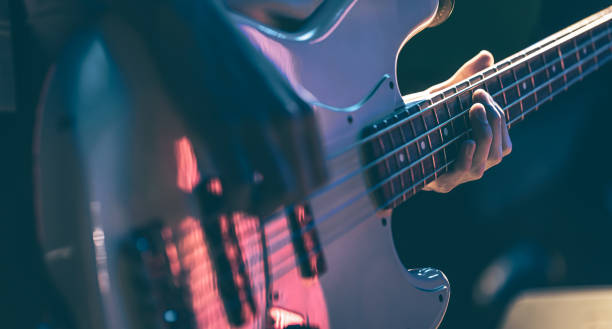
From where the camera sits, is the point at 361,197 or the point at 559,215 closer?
the point at 361,197

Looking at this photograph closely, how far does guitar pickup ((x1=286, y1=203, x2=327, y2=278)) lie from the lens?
15.2 inches

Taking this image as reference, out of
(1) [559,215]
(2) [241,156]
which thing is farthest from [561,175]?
(2) [241,156]

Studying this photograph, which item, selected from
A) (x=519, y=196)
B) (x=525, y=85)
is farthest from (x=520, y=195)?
(x=525, y=85)

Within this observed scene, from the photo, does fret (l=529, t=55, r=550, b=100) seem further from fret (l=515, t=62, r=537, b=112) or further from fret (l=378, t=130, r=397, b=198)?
fret (l=378, t=130, r=397, b=198)

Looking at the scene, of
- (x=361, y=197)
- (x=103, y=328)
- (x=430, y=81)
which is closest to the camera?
(x=103, y=328)

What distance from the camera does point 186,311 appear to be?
0.30 m

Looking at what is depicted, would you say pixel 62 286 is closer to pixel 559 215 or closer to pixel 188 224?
pixel 188 224

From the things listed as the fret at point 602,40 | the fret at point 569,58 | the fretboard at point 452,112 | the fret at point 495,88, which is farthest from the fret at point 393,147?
the fret at point 602,40

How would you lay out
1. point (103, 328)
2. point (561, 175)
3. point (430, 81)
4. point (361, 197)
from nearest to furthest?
point (103, 328) → point (361, 197) → point (430, 81) → point (561, 175)

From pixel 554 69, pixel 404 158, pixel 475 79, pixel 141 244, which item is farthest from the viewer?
pixel 554 69

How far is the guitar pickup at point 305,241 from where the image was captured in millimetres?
385

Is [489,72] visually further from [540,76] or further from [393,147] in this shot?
[393,147]

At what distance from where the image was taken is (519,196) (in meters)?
1.11

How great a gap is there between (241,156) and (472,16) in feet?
2.65
